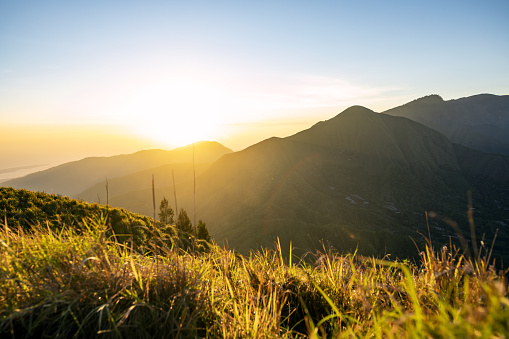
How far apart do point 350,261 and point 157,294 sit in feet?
8.89

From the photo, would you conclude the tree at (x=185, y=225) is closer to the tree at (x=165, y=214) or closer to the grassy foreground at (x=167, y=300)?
the tree at (x=165, y=214)

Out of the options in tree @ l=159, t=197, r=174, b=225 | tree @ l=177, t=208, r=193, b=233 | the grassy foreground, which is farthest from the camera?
tree @ l=159, t=197, r=174, b=225

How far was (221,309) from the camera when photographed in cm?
300

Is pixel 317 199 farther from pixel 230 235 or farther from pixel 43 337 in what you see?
pixel 43 337

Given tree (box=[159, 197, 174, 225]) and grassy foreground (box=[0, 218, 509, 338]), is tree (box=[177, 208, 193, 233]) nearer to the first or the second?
tree (box=[159, 197, 174, 225])

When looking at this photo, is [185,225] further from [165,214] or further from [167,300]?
[167,300]

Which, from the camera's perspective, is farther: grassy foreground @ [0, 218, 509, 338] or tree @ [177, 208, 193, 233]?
tree @ [177, 208, 193, 233]

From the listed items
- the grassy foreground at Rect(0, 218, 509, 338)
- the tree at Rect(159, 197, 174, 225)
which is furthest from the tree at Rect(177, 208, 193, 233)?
the grassy foreground at Rect(0, 218, 509, 338)

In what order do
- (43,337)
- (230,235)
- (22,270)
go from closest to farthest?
(43,337)
(22,270)
(230,235)

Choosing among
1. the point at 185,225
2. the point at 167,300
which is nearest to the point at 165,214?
the point at 185,225

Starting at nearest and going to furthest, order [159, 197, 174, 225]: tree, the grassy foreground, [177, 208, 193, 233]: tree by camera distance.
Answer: the grassy foreground < [177, 208, 193, 233]: tree < [159, 197, 174, 225]: tree

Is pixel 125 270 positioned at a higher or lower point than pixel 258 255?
higher

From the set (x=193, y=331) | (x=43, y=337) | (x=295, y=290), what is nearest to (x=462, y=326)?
(x=193, y=331)

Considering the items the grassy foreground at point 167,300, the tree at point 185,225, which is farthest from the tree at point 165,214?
the grassy foreground at point 167,300
